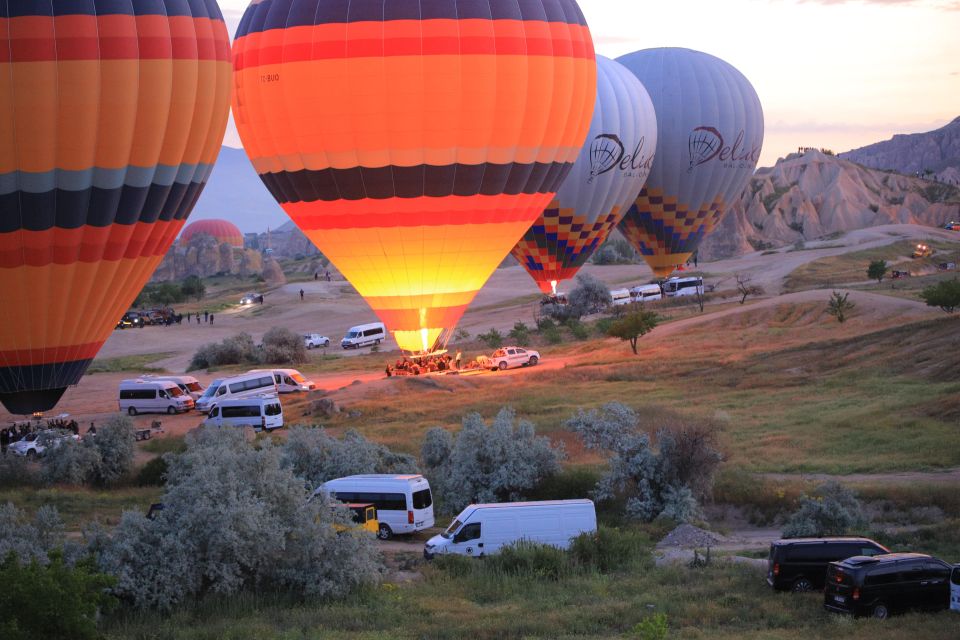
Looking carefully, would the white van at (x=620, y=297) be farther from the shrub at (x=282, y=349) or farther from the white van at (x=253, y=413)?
the white van at (x=253, y=413)

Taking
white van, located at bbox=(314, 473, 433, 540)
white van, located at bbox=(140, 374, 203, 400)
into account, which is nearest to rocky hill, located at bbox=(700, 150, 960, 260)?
white van, located at bbox=(140, 374, 203, 400)

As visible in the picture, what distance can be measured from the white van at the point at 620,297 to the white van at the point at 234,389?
116 feet

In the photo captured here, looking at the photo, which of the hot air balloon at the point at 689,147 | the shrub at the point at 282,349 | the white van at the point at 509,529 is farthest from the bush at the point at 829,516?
the shrub at the point at 282,349

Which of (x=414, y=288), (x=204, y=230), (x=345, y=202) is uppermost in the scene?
(x=204, y=230)

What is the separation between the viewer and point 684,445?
85.0 feet

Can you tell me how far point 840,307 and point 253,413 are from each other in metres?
28.7

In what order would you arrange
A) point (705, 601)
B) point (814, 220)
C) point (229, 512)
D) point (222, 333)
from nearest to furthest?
1. point (705, 601)
2. point (229, 512)
3. point (222, 333)
4. point (814, 220)

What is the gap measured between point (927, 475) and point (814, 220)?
446 feet

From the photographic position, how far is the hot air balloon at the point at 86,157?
70.3 ft

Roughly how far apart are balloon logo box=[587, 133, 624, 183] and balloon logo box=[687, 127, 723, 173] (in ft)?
25.3

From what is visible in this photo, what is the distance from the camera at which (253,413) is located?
127 feet

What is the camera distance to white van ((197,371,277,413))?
145 feet

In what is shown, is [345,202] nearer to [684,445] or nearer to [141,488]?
[141,488]

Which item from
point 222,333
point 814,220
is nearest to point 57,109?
point 222,333
